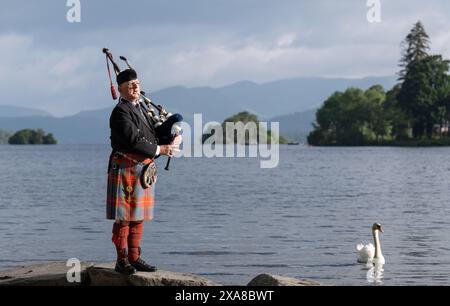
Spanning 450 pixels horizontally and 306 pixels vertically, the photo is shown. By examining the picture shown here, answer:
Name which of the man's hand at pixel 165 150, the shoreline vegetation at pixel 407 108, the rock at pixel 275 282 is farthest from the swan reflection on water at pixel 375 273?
the shoreline vegetation at pixel 407 108

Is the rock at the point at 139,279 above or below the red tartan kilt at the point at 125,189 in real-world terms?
below

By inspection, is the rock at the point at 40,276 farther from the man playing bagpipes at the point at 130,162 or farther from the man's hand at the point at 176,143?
the man's hand at the point at 176,143

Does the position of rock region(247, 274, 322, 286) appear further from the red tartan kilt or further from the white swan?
the white swan

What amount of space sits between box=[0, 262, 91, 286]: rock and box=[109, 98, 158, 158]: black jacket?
86.2 inches

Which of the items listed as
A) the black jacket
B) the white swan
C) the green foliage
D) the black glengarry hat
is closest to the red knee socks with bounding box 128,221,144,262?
the black jacket

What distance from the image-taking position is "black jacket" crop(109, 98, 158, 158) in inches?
451

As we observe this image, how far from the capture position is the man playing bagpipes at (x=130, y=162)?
1152 cm

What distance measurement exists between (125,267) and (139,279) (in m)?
0.28

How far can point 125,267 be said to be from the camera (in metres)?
12.0

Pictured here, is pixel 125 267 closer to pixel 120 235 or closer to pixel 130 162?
pixel 120 235

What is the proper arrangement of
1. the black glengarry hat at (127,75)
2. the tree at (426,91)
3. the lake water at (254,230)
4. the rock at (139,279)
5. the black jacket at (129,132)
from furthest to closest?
the tree at (426,91) < the lake water at (254,230) < the rock at (139,279) < the black glengarry hat at (127,75) < the black jacket at (129,132)

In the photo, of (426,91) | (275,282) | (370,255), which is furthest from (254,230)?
(426,91)

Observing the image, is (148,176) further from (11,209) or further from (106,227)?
(11,209)
